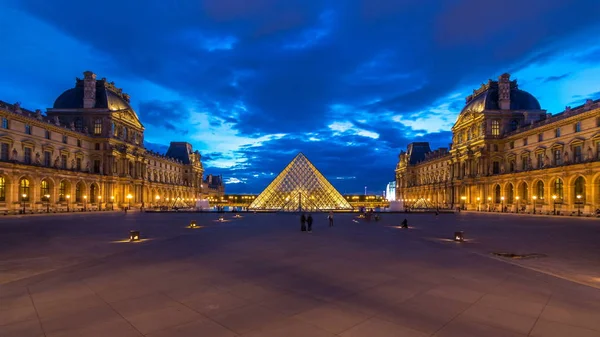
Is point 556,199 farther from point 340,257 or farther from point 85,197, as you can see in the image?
point 85,197

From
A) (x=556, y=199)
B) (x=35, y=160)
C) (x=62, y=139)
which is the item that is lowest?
(x=556, y=199)

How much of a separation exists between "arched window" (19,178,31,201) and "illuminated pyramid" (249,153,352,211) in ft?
72.2

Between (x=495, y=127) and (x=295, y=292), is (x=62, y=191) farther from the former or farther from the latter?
(x=495, y=127)

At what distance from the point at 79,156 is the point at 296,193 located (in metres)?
27.6

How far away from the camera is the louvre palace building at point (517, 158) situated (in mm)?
33750

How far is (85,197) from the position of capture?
4184cm

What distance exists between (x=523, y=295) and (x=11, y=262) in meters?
10.6

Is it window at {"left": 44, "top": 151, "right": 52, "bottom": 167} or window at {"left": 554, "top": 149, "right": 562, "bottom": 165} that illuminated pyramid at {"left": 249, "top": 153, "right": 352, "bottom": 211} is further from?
window at {"left": 554, "top": 149, "right": 562, "bottom": 165}

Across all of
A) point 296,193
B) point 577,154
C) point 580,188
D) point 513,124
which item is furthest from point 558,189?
point 296,193

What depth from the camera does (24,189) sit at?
111 feet

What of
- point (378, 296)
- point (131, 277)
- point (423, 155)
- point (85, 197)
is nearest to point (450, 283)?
point (378, 296)

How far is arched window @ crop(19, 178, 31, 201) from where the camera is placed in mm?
33094

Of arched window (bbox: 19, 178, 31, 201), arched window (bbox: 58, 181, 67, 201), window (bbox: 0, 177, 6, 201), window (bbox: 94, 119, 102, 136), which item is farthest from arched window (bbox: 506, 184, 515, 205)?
window (bbox: 0, 177, 6, 201)

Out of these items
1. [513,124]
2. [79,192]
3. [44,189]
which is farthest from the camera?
[513,124]
